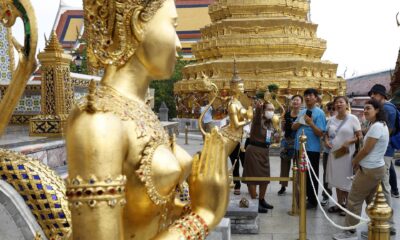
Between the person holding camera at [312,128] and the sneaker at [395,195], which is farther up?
the person holding camera at [312,128]

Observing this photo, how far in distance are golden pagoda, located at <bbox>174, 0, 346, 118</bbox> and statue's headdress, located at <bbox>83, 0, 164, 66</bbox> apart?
50.0ft

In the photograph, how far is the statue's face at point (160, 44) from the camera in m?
1.69

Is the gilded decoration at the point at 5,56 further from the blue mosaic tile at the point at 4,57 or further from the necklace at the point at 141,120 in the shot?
the necklace at the point at 141,120

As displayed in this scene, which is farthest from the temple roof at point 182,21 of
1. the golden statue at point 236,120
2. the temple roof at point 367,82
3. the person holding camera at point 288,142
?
the golden statue at point 236,120

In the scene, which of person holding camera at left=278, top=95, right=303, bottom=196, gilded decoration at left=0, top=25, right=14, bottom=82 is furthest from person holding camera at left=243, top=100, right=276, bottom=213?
gilded decoration at left=0, top=25, right=14, bottom=82

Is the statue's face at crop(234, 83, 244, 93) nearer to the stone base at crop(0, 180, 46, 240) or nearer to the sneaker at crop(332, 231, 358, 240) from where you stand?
the stone base at crop(0, 180, 46, 240)

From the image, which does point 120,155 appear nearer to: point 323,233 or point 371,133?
point 371,133

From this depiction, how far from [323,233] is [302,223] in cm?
76

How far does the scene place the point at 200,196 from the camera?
176 cm

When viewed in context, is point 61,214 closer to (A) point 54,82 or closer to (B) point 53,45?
(A) point 54,82

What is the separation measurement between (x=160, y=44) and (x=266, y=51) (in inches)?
661

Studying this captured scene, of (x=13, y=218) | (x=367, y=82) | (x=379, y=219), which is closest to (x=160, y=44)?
(x=13, y=218)

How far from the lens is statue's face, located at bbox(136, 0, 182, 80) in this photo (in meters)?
1.69

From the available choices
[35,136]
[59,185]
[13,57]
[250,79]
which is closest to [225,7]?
[250,79]
